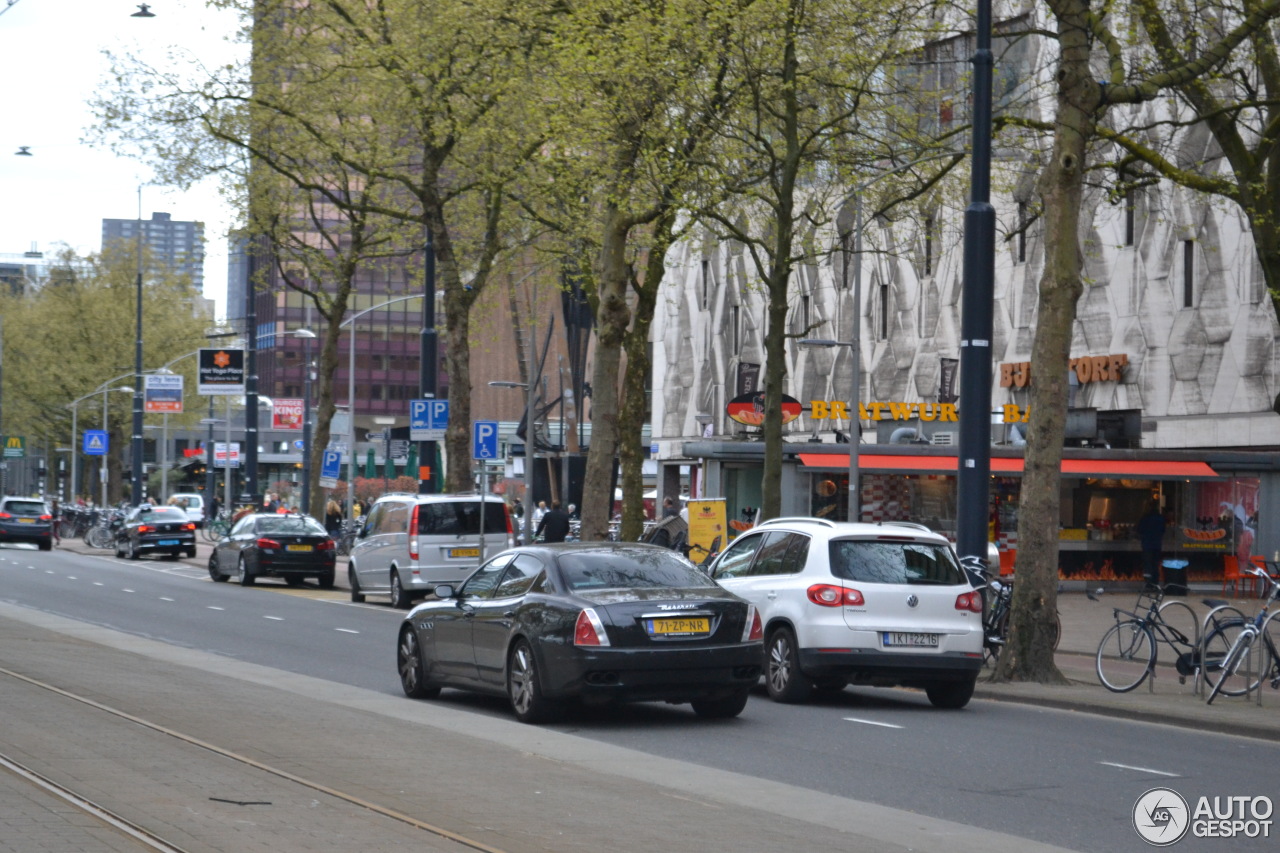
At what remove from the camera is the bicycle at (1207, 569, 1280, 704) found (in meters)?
15.6

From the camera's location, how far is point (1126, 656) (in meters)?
17.6

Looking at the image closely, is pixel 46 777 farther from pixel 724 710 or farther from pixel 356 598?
pixel 356 598

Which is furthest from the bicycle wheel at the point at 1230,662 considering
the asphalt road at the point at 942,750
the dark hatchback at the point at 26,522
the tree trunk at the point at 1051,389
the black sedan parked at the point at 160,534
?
the dark hatchback at the point at 26,522

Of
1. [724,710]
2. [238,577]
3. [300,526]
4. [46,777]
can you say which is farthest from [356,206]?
[46,777]

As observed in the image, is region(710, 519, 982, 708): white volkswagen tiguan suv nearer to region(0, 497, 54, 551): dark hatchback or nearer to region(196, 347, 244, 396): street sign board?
region(196, 347, 244, 396): street sign board

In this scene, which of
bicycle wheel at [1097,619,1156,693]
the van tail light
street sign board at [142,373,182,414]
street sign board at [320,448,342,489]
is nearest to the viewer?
bicycle wheel at [1097,619,1156,693]

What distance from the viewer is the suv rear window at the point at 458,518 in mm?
30172

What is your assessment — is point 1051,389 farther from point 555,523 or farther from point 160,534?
point 160,534

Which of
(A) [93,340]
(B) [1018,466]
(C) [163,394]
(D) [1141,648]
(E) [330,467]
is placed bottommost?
(D) [1141,648]

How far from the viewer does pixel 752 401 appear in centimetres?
4100

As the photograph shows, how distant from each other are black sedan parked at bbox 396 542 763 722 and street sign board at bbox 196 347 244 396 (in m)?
37.5

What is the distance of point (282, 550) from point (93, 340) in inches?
2063

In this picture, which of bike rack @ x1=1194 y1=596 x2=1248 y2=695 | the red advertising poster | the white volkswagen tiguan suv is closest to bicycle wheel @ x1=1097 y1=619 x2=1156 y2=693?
bike rack @ x1=1194 y1=596 x2=1248 y2=695

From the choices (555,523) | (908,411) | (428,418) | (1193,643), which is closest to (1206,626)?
(1193,643)
